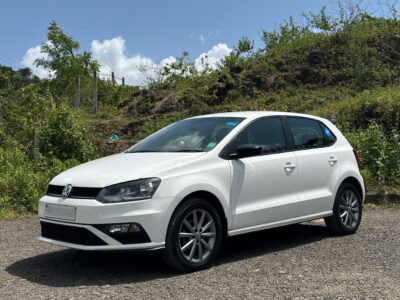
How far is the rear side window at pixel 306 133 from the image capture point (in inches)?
271

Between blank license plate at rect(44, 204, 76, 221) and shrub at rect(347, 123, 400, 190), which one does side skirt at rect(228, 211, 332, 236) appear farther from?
shrub at rect(347, 123, 400, 190)

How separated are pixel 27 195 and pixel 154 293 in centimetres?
542

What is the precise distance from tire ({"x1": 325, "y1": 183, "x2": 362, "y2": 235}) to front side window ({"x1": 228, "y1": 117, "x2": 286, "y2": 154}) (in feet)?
4.08

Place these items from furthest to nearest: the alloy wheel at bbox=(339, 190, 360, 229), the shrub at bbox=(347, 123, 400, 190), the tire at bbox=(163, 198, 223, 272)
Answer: the shrub at bbox=(347, 123, 400, 190) < the alloy wheel at bbox=(339, 190, 360, 229) < the tire at bbox=(163, 198, 223, 272)

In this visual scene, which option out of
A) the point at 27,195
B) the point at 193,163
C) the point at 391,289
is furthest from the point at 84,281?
the point at 27,195

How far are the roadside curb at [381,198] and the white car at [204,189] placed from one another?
9.45ft

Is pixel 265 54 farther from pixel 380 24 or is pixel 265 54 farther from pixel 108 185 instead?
pixel 108 185

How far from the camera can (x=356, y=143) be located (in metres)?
11.3

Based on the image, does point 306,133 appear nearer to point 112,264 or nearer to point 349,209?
point 349,209

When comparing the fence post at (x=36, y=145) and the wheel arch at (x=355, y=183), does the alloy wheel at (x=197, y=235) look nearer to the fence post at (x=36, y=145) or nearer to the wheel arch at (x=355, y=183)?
the wheel arch at (x=355, y=183)

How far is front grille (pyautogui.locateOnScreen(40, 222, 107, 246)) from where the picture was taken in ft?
16.8

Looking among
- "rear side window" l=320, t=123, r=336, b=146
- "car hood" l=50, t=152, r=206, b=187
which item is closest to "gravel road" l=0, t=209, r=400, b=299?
"car hood" l=50, t=152, r=206, b=187

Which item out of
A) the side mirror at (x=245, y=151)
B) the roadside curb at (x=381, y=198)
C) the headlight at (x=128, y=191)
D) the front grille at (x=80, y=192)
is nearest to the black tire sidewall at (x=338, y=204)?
the side mirror at (x=245, y=151)

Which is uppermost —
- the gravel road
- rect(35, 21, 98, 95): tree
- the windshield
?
rect(35, 21, 98, 95): tree
